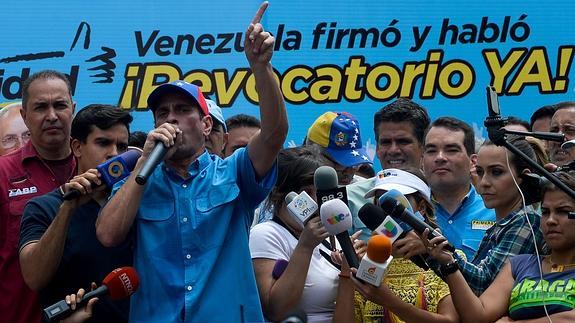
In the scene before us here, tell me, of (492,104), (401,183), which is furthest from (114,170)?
(492,104)

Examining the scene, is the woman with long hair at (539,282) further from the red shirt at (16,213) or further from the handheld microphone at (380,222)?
the red shirt at (16,213)

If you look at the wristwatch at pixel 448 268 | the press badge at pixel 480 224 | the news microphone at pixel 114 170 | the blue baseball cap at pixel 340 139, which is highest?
the blue baseball cap at pixel 340 139

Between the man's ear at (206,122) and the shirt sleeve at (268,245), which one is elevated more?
the man's ear at (206,122)

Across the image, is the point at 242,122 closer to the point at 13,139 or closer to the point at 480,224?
the point at 13,139

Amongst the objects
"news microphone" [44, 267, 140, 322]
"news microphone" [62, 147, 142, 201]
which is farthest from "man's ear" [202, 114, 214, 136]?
"news microphone" [44, 267, 140, 322]

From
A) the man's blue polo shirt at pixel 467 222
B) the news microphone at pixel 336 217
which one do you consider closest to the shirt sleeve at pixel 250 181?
the news microphone at pixel 336 217

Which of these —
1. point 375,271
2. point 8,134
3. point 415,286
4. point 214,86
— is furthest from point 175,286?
point 214,86

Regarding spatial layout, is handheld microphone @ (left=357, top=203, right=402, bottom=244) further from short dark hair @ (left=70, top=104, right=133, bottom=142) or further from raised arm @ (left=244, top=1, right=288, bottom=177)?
short dark hair @ (left=70, top=104, right=133, bottom=142)

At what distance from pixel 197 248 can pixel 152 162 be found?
0.50 m

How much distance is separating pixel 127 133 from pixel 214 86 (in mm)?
3081

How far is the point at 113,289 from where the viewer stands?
15.6 feet

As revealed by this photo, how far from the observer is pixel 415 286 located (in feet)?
17.5

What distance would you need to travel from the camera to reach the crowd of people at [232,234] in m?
4.81

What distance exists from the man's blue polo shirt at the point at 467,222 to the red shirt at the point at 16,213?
2.07 m
